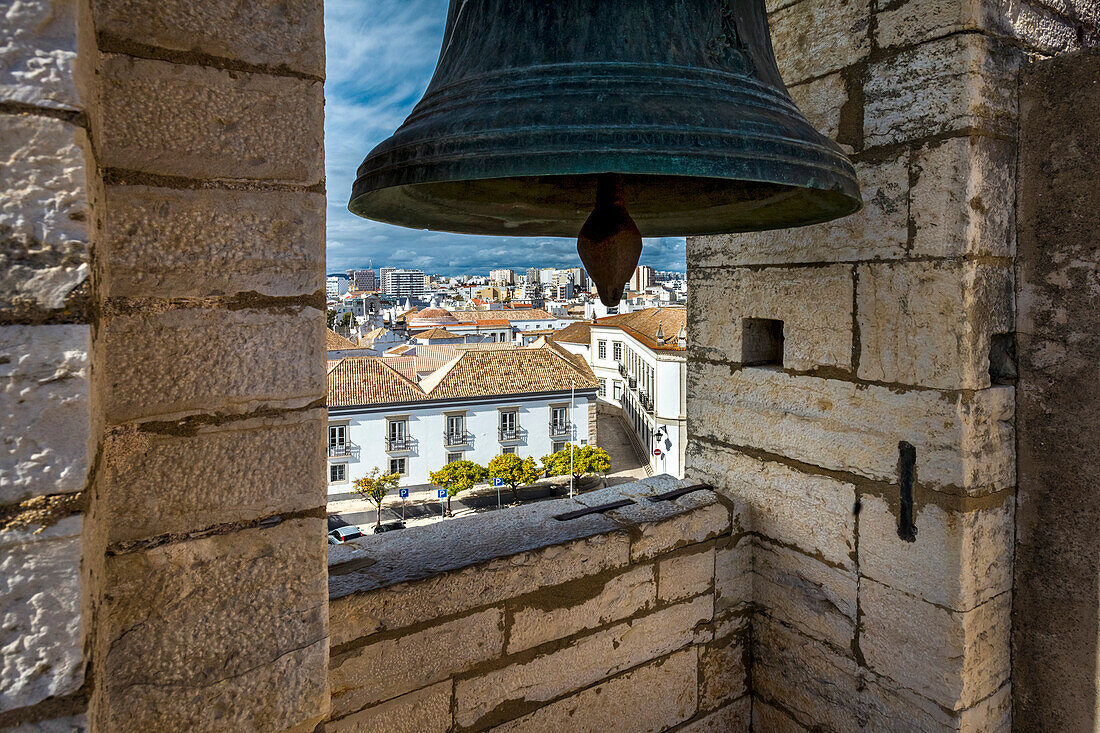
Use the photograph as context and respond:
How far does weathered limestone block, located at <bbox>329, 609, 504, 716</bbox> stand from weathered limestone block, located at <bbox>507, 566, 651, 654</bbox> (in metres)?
0.08

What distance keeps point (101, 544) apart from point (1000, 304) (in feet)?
6.79

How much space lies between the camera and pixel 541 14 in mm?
1450

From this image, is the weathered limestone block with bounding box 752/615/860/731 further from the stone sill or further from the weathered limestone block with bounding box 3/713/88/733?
the weathered limestone block with bounding box 3/713/88/733

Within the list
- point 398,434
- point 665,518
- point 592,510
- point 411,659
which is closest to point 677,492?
point 665,518

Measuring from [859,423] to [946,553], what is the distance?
16.1 inches

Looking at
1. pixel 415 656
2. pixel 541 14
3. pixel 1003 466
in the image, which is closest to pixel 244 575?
pixel 415 656

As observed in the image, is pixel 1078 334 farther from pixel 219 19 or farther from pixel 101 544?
pixel 101 544

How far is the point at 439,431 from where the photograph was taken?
2025 centimetres

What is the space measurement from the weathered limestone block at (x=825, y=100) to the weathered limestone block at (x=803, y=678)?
159cm

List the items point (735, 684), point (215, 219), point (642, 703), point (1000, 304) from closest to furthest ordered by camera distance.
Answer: point (215, 219) < point (1000, 304) < point (642, 703) < point (735, 684)

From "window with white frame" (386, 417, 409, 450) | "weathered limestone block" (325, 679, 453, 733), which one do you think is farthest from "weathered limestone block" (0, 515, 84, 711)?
"window with white frame" (386, 417, 409, 450)

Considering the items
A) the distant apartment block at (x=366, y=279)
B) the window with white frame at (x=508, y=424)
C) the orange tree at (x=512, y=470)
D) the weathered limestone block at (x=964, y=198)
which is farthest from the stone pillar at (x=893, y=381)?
the distant apartment block at (x=366, y=279)

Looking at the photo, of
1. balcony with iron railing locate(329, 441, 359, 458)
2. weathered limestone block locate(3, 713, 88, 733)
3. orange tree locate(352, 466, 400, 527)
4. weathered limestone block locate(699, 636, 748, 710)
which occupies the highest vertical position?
weathered limestone block locate(3, 713, 88, 733)

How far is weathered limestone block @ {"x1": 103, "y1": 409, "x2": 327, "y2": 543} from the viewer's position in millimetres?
979
